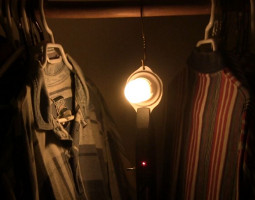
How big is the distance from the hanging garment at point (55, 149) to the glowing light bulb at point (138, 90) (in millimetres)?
158

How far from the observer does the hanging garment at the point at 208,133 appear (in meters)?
0.47

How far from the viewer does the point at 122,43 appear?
0.88 meters

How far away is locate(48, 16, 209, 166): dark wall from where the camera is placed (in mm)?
865

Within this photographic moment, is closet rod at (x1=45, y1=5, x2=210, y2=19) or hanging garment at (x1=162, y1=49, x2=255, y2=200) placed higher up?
closet rod at (x1=45, y1=5, x2=210, y2=19)

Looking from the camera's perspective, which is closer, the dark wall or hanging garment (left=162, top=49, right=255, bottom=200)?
hanging garment (left=162, top=49, right=255, bottom=200)

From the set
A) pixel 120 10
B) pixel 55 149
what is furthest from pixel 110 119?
pixel 120 10

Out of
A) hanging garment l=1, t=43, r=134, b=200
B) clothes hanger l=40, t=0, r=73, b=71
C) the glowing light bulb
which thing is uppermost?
clothes hanger l=40, t=0, r=73, b=71

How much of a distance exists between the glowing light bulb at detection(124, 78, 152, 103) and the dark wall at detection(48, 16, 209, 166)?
35 centimetres

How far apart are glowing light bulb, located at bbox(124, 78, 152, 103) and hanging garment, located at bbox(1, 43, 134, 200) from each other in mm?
158

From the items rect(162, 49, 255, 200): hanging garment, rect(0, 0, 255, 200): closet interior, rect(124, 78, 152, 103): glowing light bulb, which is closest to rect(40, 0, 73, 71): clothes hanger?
rect(0, 0, 255, 200): closet interior

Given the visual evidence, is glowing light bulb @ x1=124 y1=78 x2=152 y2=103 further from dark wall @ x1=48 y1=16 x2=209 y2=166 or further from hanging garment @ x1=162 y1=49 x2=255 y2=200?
dark wall @ x1=48 y1=16 x2=209 y2=166

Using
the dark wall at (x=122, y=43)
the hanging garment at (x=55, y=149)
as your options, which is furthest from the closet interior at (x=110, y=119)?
the dark wall at (x=122, y=43)

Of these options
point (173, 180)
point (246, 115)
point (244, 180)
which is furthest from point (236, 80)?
point (173, 180)

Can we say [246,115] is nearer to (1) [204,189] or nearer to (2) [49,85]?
(1) [204,189]
